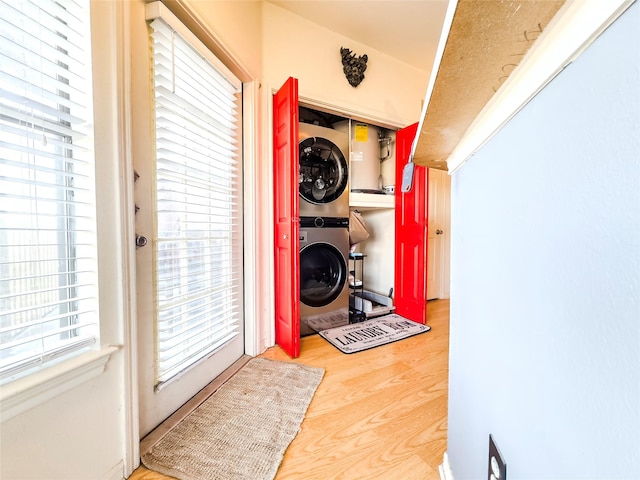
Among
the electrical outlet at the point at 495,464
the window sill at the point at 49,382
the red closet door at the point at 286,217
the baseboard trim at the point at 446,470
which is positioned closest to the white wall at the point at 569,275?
the electrical outlet at the point at 495,464

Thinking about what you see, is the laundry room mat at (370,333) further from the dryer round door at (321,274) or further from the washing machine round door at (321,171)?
the washing machine round door at (321,171)

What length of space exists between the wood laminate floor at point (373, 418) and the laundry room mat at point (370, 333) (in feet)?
0.28

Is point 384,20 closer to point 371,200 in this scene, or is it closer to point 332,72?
point 332,72

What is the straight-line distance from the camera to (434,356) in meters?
1.66

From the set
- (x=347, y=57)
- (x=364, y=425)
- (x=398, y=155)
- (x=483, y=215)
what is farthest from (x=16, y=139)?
(x=398, y=155)

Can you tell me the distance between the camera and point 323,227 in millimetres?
2041

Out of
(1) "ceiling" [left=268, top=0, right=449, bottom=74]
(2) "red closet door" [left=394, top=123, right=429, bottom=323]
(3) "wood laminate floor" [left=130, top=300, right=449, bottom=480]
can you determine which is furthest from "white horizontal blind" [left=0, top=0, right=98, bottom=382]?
(2) "red closet door" [left=394, top=123, right=429, bottom=323]

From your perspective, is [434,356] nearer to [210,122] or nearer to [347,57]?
[210,122]

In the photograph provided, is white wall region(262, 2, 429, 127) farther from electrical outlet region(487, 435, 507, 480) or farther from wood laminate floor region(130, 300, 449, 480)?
electrical outlet region(487, 435, 507, 480)

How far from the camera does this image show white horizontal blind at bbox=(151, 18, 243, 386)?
1.09 meters

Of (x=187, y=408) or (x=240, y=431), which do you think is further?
(x=187, y=408)

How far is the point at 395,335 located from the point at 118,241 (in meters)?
1.91

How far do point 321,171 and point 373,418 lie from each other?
1735mm

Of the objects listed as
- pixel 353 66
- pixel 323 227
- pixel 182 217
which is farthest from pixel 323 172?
pixel 182 217
